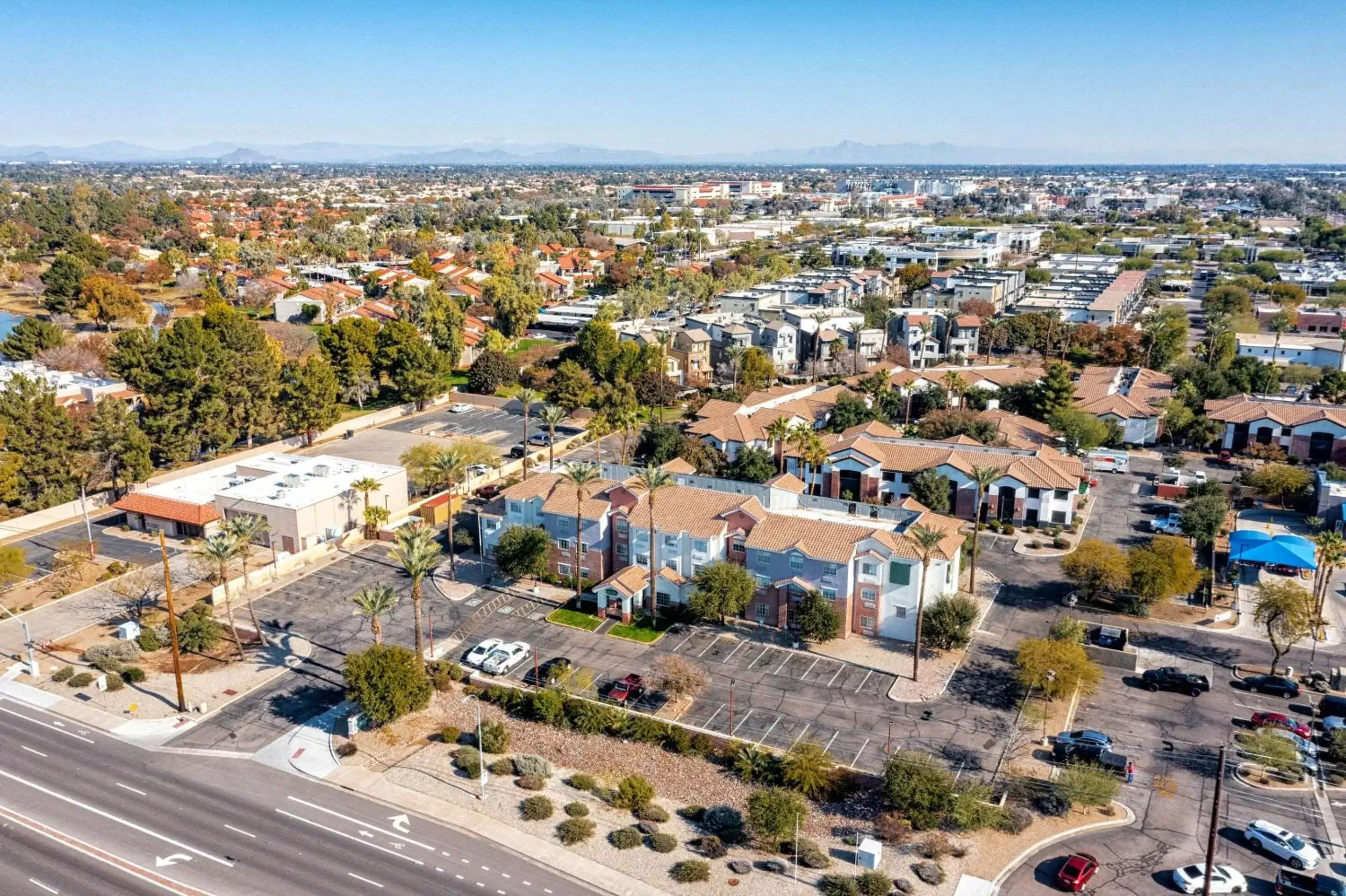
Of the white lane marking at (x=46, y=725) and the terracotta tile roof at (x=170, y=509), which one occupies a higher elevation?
the terracotta tile roof at (x=170, y=509)

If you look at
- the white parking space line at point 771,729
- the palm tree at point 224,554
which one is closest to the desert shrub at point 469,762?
the white parking space line at point 771,729

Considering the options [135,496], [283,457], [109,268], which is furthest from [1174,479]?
[109,268]

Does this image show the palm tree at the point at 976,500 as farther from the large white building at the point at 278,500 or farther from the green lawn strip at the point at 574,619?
the large white building at the point at 278,500

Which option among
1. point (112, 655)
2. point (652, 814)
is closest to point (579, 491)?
point (652, 814)

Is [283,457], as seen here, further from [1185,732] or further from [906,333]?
[906,333]

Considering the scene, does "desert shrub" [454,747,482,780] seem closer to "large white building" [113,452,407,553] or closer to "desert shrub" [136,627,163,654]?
"desert shrub" [136,627,163,654]

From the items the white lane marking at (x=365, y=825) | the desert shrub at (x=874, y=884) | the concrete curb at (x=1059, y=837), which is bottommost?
the white lane marking at (x=365, y=825)

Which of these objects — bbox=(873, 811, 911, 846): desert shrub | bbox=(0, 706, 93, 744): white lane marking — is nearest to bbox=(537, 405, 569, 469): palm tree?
bbox=(0, 706, 93, 744): white lane marking
